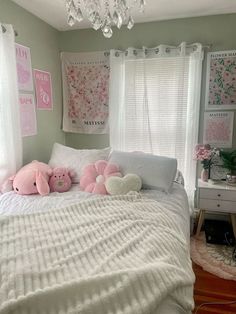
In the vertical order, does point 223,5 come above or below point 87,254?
above

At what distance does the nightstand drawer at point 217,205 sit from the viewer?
93.4 inches

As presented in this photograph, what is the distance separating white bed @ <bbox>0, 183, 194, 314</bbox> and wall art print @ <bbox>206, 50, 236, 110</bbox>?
1.03 m

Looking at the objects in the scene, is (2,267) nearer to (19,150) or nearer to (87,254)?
(87,254)

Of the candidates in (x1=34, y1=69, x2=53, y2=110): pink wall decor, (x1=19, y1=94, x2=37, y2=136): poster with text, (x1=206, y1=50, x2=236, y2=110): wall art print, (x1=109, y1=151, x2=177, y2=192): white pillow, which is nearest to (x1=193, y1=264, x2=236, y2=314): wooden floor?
(x1=109, y1=151, x2=177, y2=192): white pillow

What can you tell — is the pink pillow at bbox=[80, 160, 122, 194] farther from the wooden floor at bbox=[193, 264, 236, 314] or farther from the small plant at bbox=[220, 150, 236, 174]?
the small plant at bbox=[220, 150, 236, 174]

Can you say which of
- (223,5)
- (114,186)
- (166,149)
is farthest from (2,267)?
(223,5)

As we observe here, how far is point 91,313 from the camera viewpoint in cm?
78

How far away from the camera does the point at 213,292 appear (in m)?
1.83

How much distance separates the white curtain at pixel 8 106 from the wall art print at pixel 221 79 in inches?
74.9

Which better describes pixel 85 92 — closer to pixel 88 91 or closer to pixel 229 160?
pixel 88 91

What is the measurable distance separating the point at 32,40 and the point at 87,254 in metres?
2.26

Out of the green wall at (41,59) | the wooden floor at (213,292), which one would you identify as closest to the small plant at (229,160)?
the wooden floor at (213,292)

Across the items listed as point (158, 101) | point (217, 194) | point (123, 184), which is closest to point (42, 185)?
point (123, 184)

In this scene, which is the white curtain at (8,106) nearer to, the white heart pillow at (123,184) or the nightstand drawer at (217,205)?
the white heart pillow at (123,184)
